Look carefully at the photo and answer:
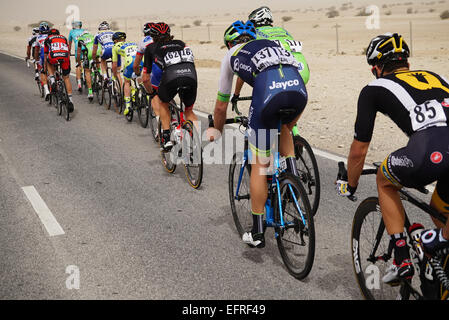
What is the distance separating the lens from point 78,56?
1436 cm

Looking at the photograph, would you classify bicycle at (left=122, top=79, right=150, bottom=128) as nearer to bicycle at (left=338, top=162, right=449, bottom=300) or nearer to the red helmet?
the red helmet

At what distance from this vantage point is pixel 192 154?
710 cm

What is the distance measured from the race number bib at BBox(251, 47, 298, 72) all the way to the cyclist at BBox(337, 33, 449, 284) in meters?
0.92

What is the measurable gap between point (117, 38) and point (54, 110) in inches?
133

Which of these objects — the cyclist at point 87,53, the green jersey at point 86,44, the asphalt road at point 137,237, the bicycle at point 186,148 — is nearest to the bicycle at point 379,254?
the asphalt road at point 137,237

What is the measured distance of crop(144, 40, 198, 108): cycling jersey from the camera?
23.0ft

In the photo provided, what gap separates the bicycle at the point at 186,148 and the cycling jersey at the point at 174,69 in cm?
11

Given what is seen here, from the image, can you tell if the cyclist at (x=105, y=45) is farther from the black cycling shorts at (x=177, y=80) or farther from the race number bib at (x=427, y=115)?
the race number bib at (x=427, y=115)

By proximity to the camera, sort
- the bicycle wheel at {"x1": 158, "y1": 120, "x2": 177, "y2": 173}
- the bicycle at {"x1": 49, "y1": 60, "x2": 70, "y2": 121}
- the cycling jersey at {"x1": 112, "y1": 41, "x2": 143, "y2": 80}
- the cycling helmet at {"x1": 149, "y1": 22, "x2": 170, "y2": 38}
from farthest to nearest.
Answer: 1. the bicycle at {"x1": 49, "y1": 60, "x2": 70, "y2": 121}
2. the cycling jersey at {"x1": 112, "y1": 41, "x2": 143, "y2": 80}
3. the bicycle wheel at {"x1": 158, "y1": 120, "x2": 177, "y2": 173}
4. the cycling helmet at {"x1": 149, "y1": 22, "x2": 170, "y2": 38}

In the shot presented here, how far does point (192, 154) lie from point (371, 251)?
12.3 feet

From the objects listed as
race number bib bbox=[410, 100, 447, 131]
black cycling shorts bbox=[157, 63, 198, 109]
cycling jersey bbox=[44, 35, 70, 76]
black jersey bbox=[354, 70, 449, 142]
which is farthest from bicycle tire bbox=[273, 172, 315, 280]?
cycling jersey bbox=[44, 35, 70, 76]

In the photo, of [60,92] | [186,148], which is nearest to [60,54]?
[60,92]

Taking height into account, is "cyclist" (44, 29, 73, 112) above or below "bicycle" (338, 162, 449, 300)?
above
